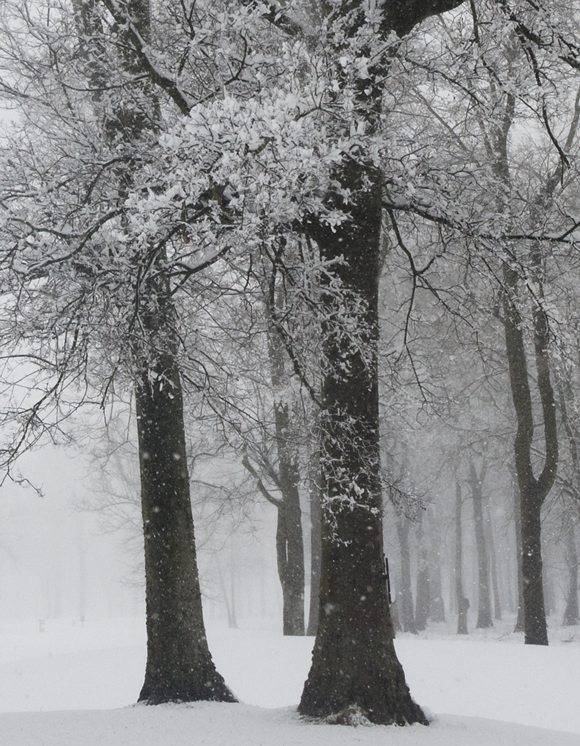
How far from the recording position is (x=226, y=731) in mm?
6055

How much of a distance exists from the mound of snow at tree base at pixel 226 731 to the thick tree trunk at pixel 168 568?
36 cm

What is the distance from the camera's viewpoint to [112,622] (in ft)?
125

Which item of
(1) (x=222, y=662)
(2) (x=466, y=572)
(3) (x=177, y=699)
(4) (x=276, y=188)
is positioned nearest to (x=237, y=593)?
(2) (x=466, y=572)

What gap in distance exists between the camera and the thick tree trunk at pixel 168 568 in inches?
290

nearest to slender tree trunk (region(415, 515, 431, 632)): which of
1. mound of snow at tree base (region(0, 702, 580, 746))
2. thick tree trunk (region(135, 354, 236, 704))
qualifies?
thick tree trunk (region(135, 354, 236, 704))

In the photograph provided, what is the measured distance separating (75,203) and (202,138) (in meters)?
2.24

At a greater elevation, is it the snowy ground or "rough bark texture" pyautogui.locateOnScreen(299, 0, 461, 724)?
"rough bark texture" pyautogui.locateOnScreen(299, 0, 461, 724)

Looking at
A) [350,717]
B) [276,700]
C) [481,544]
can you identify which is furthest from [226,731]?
[481,544]

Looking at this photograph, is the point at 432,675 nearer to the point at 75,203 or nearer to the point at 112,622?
the point at 75,203

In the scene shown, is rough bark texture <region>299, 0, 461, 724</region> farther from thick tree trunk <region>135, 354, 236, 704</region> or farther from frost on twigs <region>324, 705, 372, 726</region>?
thick tree trunk <region>135, 354, 236, 704</region>

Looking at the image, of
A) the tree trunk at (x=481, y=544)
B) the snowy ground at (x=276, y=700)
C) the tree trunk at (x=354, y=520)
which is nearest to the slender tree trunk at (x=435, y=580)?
the tree trunk at (x=481, y=544)

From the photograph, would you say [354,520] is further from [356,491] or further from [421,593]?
[421,593]

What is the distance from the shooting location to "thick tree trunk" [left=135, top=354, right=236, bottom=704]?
7363 millimetres

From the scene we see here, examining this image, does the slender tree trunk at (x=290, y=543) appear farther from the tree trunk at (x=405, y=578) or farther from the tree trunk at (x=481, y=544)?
the tree trunk at (x=481, y=544)
